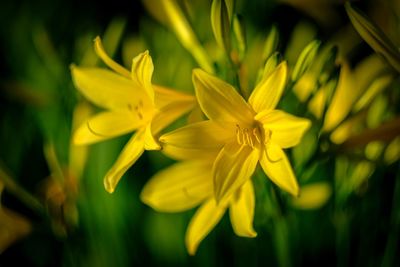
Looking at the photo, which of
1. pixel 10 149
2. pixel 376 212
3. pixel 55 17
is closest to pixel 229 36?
pixel 376 212

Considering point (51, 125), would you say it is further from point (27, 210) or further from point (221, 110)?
point (221, 110)

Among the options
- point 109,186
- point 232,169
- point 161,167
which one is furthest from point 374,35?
point 161,167

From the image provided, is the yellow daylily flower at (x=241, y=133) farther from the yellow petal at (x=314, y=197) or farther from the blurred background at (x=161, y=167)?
the yellow petal at (x=314, y=197)

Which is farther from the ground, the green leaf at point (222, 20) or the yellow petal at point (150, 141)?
the green leaf at point (222, 20)

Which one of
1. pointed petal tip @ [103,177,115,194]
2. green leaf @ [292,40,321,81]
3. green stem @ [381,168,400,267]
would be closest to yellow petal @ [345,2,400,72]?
green leaf @ [292,40,321,81]

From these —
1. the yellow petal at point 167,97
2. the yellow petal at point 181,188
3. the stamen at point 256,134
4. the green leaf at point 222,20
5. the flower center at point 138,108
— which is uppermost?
the green leaf at point 222,20

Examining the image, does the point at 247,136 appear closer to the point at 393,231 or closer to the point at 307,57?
the point at 307,57

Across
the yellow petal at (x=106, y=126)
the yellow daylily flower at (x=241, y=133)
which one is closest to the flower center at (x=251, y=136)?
the yellow daylily flower at (x=241, y=133)
